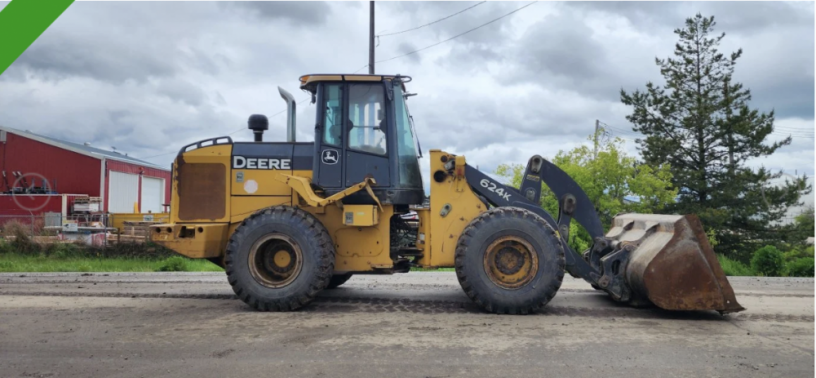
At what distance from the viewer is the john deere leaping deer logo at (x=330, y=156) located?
25.3 feet

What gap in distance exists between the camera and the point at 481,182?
25.4 ft

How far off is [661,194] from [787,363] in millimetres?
21119

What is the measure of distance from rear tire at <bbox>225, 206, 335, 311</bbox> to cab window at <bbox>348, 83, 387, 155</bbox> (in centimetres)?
113

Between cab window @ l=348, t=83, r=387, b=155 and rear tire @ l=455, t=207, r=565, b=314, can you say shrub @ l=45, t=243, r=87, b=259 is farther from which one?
rear tire @ l=455, t=207, r=565, b=314

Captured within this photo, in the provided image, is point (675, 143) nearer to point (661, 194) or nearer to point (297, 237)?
point (661, 194)

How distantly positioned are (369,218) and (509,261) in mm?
1722

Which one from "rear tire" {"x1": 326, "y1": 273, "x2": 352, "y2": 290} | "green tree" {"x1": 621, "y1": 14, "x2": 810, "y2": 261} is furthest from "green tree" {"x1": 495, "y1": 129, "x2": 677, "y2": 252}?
"rear tire" {"x1": 326, "y1": 273, "x2": 352, "y2": 290}

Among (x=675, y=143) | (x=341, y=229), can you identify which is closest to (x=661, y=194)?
(x=675, y=143)

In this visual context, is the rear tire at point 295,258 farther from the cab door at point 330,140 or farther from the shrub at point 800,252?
the shrub at point 800,252

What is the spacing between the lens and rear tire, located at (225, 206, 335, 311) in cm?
724

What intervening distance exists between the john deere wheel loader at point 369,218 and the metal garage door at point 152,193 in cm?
2926

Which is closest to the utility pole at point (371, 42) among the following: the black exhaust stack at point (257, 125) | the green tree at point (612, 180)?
the green tree at point (612, 180)

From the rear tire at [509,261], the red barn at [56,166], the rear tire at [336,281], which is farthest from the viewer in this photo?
the red barn at [56,166]

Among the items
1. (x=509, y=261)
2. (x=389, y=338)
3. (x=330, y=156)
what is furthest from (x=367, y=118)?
(x=389, y=338)
